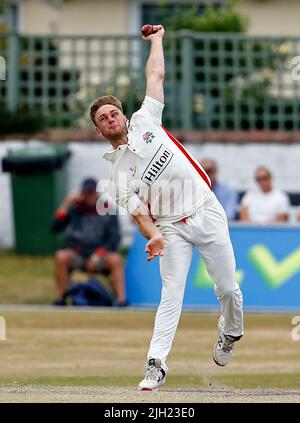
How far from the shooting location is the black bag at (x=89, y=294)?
17.3 m

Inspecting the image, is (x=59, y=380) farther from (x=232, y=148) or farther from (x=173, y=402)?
(x=232, y=148)

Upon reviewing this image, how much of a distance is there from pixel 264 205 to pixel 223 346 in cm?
695

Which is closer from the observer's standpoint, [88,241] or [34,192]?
[88,241]

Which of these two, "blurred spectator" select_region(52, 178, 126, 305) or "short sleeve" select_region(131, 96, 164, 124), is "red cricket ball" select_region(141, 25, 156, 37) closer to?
"short sleeve" select_region(131, 96, 164, 124)

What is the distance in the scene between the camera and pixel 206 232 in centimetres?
1050

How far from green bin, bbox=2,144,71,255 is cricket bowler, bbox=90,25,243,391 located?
405 inches

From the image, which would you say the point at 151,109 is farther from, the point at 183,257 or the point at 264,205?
the point at 264,205

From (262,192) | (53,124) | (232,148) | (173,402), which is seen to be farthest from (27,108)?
(173,402)

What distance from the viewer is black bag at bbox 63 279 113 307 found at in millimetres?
17297

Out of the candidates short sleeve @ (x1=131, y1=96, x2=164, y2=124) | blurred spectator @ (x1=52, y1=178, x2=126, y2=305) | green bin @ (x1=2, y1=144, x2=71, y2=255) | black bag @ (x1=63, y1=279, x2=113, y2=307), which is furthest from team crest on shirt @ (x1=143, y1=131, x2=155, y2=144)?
green bin @ (x1=2, y1=144, x2=71, y2=255)

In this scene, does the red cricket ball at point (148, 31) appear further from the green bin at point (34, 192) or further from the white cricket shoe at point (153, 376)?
the green bin at point (34, 192)

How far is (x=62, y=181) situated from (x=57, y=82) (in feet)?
5.58

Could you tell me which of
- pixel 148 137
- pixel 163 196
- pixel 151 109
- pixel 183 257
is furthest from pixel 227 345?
pixel 151 109

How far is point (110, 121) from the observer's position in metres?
10.4
